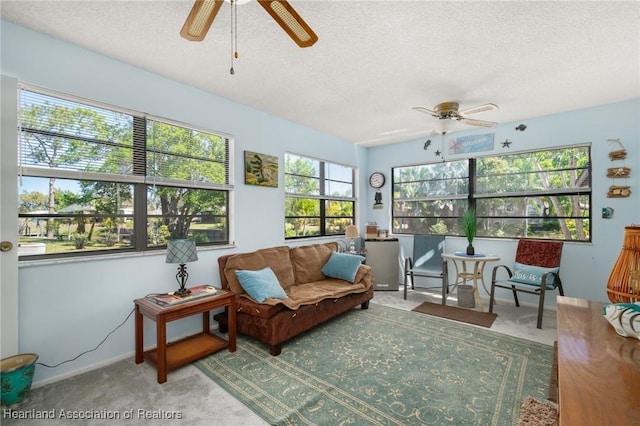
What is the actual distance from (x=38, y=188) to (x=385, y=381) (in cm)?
311

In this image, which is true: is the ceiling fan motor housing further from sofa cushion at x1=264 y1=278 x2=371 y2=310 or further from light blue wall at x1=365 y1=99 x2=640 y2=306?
sofa cushion at x1=264 y1=278 x2=371 y2=310

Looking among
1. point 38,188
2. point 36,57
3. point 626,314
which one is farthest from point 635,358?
point 36,57

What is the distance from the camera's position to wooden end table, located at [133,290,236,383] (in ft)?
7.36

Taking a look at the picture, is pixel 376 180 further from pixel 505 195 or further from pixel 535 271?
pixel 535 271

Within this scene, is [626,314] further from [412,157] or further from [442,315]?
[412,157]

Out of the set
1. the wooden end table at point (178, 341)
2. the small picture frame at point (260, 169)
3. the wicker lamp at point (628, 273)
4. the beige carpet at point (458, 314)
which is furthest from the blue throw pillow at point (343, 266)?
the wicker lamp at point (628, 273)

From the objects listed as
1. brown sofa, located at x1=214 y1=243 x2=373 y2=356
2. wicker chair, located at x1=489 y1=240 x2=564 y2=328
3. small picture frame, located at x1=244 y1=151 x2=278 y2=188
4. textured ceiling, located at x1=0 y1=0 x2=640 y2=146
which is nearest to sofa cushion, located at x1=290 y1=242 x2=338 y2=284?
brown sofa, located at x1=214 y1=243 x2=373 y2=356

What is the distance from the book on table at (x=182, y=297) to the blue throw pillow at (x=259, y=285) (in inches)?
11.6

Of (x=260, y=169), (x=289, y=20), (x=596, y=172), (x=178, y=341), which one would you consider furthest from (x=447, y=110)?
(x=178, y=341)

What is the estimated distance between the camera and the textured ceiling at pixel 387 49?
193 centimetres

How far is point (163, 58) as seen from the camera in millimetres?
2553

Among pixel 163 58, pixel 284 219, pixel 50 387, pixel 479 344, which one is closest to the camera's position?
pixel 50 387

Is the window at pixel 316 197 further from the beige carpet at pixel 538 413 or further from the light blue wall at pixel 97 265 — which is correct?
the beige carpet at pixel 538 413

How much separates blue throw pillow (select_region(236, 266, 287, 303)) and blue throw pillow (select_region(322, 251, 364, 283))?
110 cm
